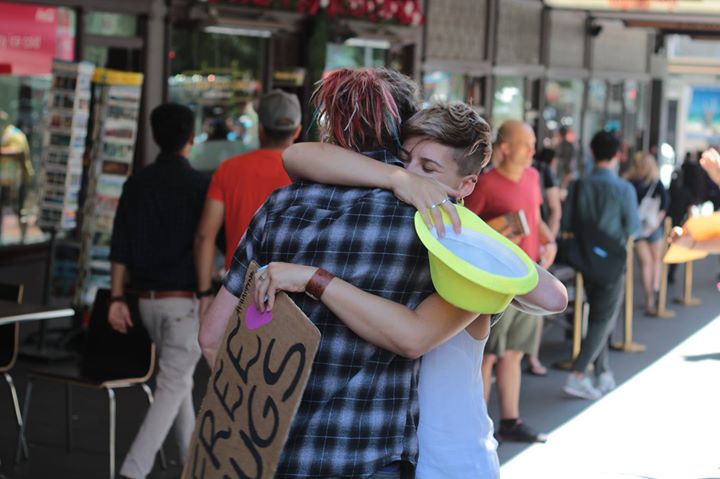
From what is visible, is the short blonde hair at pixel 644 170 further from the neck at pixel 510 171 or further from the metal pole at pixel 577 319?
the neck at pixel 510 171

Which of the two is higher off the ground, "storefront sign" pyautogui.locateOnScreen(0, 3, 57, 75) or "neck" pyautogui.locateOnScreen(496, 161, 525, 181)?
"storefront sign" pyautogui.locateOnScreen(0, 3, 57, 75)

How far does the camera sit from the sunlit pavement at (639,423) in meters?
6.63

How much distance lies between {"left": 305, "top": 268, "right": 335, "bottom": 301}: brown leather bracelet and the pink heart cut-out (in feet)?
0.35

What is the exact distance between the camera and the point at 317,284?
252 cm

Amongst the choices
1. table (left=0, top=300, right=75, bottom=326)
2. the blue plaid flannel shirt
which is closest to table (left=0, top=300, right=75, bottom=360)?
table (left=0, top=300, right=75, bottom=326)

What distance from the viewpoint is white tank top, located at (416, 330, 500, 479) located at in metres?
2.67

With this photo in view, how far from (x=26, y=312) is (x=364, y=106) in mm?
3585

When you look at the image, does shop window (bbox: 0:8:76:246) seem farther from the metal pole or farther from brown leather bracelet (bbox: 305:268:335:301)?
brown leather bracelet (bbox: 305:268:335:301)

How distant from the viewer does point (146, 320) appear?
585 centimetres

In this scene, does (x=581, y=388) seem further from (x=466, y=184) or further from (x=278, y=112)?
(x=466, y=184)

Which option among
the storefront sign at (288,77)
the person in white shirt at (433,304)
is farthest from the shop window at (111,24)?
the person in white shirt at (433,304)

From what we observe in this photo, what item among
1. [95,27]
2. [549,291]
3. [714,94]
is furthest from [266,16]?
[714,94]

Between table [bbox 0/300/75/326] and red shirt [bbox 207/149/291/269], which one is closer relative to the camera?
red shirt [bbox 207/149/291/269]

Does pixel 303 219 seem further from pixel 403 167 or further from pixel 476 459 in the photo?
pixel 476 459
